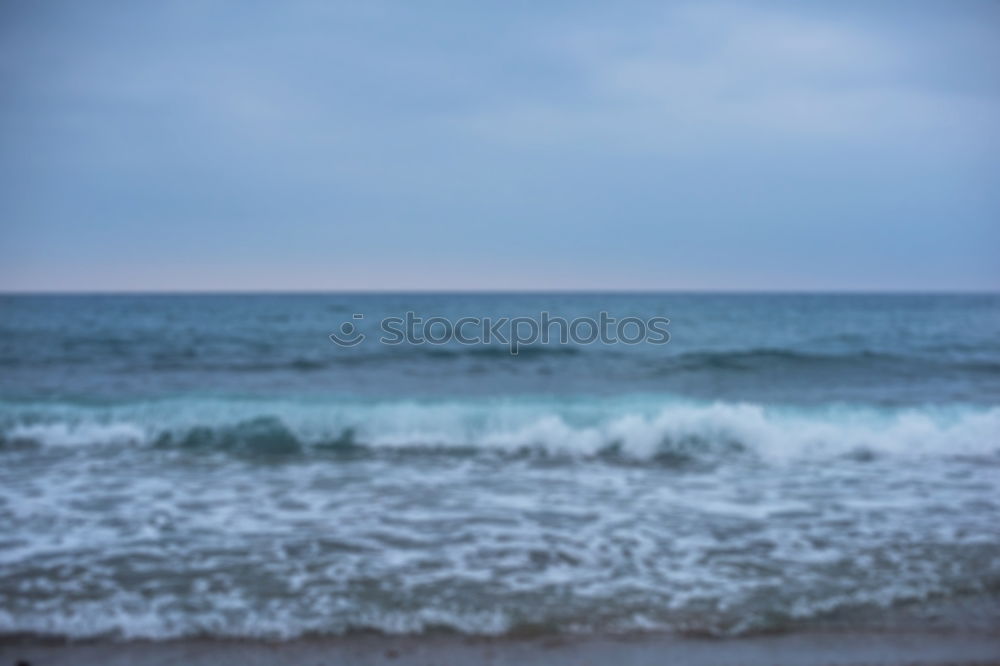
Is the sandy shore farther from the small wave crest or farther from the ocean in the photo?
the small wave crest

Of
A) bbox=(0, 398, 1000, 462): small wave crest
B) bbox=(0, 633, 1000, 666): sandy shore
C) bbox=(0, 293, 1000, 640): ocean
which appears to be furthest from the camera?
bbox=(0, 398, 1000, 462): small wave crest

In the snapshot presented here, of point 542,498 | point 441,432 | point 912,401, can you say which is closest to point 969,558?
point 542,498

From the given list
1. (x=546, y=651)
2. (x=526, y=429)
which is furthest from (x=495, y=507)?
(x=526, y=429)

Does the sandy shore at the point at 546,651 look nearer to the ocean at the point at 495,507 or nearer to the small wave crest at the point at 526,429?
the ocean at the point at 495,507

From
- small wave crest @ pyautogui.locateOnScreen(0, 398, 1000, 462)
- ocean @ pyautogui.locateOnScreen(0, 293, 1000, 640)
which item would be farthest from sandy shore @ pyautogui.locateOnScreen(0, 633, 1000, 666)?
small wave crest @ pyautogui.locateOnScreen(0, 398, 1000, 462)

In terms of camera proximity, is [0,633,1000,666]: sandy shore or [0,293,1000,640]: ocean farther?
[0,293,1000,640]: ocean

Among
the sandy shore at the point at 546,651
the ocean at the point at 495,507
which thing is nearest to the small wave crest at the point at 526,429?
the ocean at the point at 495,507

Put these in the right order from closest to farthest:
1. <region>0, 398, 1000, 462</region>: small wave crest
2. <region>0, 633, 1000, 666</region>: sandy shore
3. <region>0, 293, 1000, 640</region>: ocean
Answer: <region>0, 633, 1000, 666</region>: sandy shore
<region>0, 293, 1000, 640</region>: ocean
<region>0, 398, 1000, 462</region>: small wave crest

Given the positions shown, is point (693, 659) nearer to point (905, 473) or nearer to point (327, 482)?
point (327, 482)

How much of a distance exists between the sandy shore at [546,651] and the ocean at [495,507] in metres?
0.13

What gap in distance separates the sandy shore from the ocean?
128 millimetres

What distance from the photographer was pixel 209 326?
1137 inches

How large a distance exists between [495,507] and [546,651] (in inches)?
107

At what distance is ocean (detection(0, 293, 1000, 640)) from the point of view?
12.6 feet
